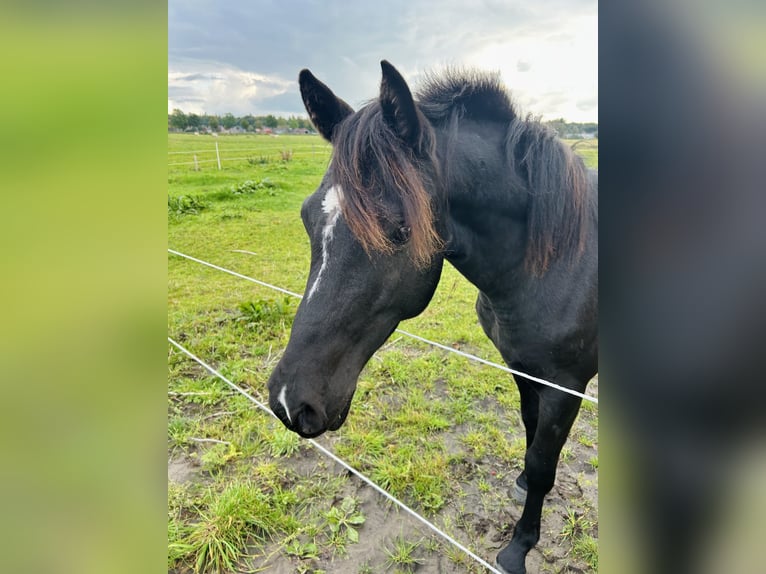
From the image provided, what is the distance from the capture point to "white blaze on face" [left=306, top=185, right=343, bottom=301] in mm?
1269

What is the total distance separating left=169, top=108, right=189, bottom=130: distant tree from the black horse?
5.19 feet

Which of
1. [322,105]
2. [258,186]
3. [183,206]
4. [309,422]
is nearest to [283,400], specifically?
[309,422]

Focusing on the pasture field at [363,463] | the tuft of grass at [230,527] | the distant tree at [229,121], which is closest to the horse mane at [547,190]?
the pasture field at [363,463]

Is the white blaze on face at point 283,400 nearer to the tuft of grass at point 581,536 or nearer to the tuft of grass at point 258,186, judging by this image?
the tuft of grass at point 581,536

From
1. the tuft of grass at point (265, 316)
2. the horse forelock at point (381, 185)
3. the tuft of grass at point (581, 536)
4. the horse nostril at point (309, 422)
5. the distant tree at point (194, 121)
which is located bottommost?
the tuft of grass at point (581, 536)

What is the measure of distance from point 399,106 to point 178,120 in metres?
2.23

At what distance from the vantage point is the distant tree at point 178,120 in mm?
2644

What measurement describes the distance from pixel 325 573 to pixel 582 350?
4.94 ft

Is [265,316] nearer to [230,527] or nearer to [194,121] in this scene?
[194,121]

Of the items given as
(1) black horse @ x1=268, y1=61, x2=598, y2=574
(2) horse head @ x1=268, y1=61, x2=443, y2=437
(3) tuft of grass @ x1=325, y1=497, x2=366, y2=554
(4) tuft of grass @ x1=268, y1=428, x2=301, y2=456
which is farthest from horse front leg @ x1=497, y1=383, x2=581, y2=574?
(4) tuft of grass @ x1=268, y1=428, x2=301, y2=456

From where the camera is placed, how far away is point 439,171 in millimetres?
1406

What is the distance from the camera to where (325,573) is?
1.88 m
